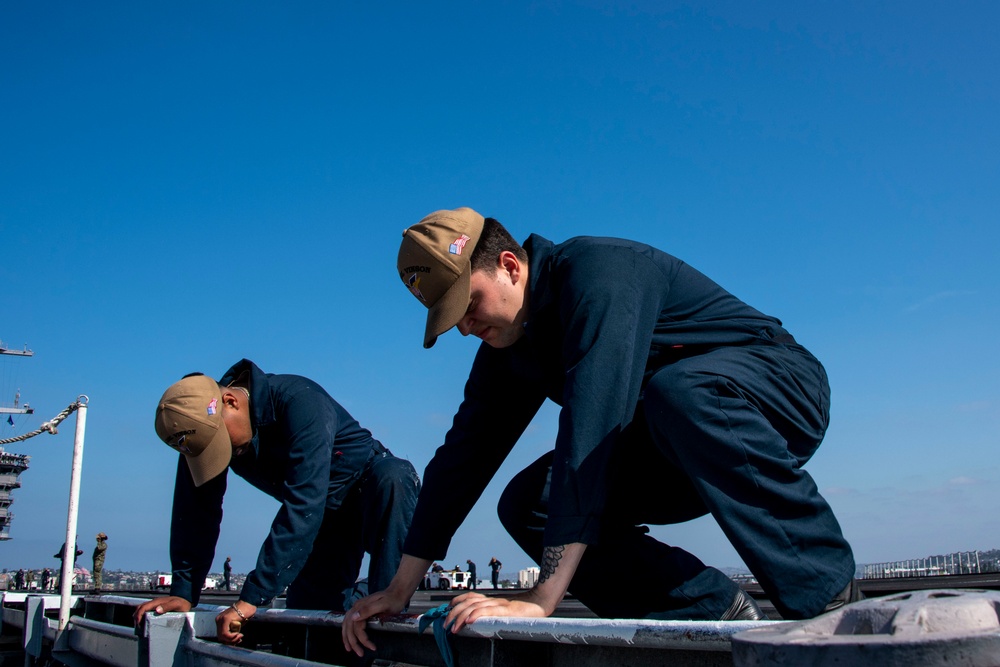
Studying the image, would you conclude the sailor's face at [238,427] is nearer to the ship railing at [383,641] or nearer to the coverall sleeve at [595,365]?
the ship railing at [383,641]

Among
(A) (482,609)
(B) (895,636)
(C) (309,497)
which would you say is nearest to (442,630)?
(A) (482,609)

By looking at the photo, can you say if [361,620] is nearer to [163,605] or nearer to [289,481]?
[289,481]

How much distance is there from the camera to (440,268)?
2.82 metres

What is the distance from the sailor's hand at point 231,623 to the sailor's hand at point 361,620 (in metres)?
0.72

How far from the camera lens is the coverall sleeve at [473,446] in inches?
126

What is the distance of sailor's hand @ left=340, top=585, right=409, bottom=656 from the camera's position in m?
2.60

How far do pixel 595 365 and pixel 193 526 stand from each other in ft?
11.1

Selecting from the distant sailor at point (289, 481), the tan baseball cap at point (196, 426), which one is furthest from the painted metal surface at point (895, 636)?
the tan baseball cap at point (196, 426)

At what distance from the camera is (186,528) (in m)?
4.91

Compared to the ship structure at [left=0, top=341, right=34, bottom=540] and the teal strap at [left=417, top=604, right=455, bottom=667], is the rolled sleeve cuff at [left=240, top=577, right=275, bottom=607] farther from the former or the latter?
the ship structure at [left=0, top=341, right=34, bottom=540]

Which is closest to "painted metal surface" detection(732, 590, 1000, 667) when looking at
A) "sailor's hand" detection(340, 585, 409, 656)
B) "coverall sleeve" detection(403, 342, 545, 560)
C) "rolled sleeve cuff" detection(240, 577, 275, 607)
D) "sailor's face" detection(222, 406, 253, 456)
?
"sailor's hand" detection(340, 585, 409, 656)

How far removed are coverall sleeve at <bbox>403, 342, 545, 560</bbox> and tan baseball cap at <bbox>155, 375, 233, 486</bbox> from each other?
176 centimetres

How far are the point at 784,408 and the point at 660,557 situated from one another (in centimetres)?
71

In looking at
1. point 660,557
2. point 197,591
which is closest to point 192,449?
point 197,591
